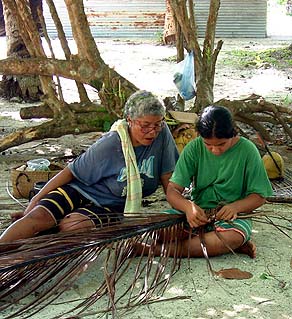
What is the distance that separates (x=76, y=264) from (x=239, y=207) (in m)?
1.06

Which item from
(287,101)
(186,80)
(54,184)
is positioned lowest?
(287,101)

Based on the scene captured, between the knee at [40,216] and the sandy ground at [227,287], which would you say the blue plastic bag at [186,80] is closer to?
the sandy ground at [227,287]

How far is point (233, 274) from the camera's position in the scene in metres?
3.48

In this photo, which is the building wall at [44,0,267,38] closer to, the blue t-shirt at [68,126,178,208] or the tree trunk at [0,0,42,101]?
the tree trunk at [0,0,42,101]

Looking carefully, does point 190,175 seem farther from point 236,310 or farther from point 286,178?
point 286,178

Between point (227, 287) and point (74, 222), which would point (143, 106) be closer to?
point (74, 222)

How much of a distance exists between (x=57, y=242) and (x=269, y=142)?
4.09 meters

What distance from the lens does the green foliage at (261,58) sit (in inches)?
516

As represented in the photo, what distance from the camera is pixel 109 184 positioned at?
378 cm

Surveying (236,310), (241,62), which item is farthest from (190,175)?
(241,62)

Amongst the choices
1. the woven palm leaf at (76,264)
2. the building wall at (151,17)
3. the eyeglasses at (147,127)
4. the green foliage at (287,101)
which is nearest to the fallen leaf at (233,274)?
the woven palm leaf at (76,264)

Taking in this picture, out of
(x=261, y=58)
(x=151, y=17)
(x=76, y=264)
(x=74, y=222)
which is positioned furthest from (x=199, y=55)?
(x=151, y=17)

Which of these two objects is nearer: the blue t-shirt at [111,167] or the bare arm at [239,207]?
the bare arm at [239,207]

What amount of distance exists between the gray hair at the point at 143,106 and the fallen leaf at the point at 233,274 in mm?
963
